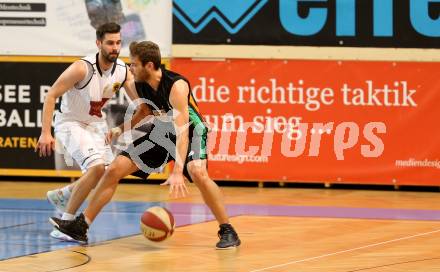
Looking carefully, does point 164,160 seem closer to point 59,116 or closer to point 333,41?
point 59,116

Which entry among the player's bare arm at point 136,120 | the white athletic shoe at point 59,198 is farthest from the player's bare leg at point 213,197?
the white athletic shoe at point 59,198

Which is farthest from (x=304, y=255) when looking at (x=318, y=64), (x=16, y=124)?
(x=16, y=124)

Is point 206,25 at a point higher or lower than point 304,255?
higher

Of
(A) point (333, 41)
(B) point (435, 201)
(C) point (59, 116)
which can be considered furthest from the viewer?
(A) point (333, 41)

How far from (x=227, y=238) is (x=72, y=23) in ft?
22.0

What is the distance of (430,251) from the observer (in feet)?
29.2

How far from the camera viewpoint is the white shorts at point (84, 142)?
383 inches

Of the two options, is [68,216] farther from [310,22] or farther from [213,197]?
[310,22]

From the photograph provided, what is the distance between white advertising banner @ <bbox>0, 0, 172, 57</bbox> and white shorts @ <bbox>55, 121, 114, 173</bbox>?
4.43 m

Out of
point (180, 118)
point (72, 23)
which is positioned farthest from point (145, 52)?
point (72, 23)

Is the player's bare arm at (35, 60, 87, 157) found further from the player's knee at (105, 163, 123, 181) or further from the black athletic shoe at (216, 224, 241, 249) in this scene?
the black athletic shoe at (216, 224, 241, 249)

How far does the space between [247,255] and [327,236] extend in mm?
1462

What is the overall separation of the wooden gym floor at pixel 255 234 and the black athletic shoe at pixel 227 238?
0.11 metres

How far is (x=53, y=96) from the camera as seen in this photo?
952 centimetres
